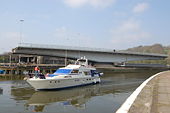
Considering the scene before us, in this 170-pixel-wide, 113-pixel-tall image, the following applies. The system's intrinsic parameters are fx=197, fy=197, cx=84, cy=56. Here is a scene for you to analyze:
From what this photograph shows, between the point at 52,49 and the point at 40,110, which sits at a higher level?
the point at 52,49

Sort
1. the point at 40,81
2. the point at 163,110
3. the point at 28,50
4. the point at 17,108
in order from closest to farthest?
the point at 163,110, the point at 17,108, the point at 40,81, the point at 28,50

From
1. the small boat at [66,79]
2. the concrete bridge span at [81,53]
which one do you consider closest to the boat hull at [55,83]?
the small boat at [66,79]

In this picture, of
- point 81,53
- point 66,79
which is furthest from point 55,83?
point 81,53

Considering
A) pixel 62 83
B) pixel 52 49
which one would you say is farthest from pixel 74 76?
pixel 52 49

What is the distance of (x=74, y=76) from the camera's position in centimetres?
2516

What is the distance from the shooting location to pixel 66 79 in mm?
23531

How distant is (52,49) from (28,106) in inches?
1781

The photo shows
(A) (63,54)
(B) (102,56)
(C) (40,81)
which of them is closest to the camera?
(C) (40,81)

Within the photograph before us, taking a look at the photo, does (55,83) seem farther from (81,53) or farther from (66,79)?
(81,53)

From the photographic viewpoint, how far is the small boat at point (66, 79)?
69.5ft

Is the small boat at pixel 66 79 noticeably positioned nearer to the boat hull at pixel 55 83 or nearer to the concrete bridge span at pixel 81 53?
the boat hull at pixel 55 83

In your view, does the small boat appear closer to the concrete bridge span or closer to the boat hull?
the boat hull

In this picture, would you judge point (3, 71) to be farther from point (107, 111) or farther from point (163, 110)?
point (163, 110)

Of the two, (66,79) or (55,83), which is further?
(66,79)
